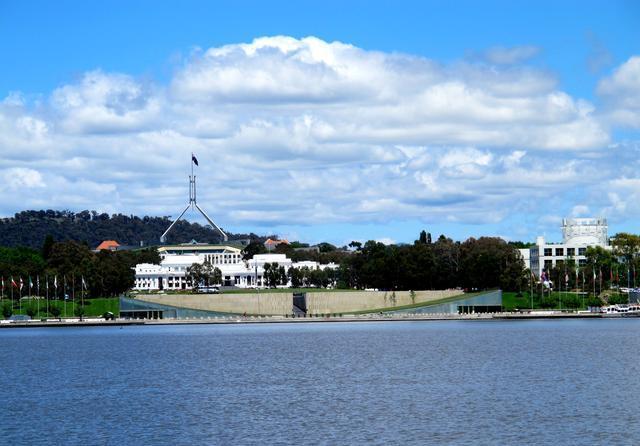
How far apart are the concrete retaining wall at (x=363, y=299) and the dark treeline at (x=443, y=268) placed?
3.89 metres

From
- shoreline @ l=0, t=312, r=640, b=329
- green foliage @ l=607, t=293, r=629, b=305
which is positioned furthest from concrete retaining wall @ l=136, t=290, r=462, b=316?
green foliage @ l=607, t=293, r=629, b=305

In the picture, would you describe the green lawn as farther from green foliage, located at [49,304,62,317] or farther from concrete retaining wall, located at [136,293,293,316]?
concrete retaining wall, located at [136,293,293,316]

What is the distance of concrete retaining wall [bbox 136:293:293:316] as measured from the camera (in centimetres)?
17038

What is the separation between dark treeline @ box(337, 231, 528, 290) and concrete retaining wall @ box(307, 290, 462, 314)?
3.89 meters

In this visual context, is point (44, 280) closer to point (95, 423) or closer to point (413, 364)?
point (413, 364)

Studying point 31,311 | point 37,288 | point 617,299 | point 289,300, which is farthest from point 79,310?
point 617,299

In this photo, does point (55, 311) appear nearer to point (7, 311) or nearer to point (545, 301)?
point (7, 311)

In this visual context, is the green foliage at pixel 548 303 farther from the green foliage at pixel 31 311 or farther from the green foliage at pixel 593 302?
the green foliage at pixel 31 311

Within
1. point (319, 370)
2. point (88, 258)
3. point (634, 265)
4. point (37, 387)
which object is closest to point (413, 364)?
point (319, 370)

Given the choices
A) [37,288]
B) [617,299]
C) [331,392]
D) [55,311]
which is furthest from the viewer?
[37,288]

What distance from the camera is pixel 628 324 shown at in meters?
132

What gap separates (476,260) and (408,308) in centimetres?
1116

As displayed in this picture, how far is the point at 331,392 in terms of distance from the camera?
61594mm

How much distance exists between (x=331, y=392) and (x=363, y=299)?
109 meters
